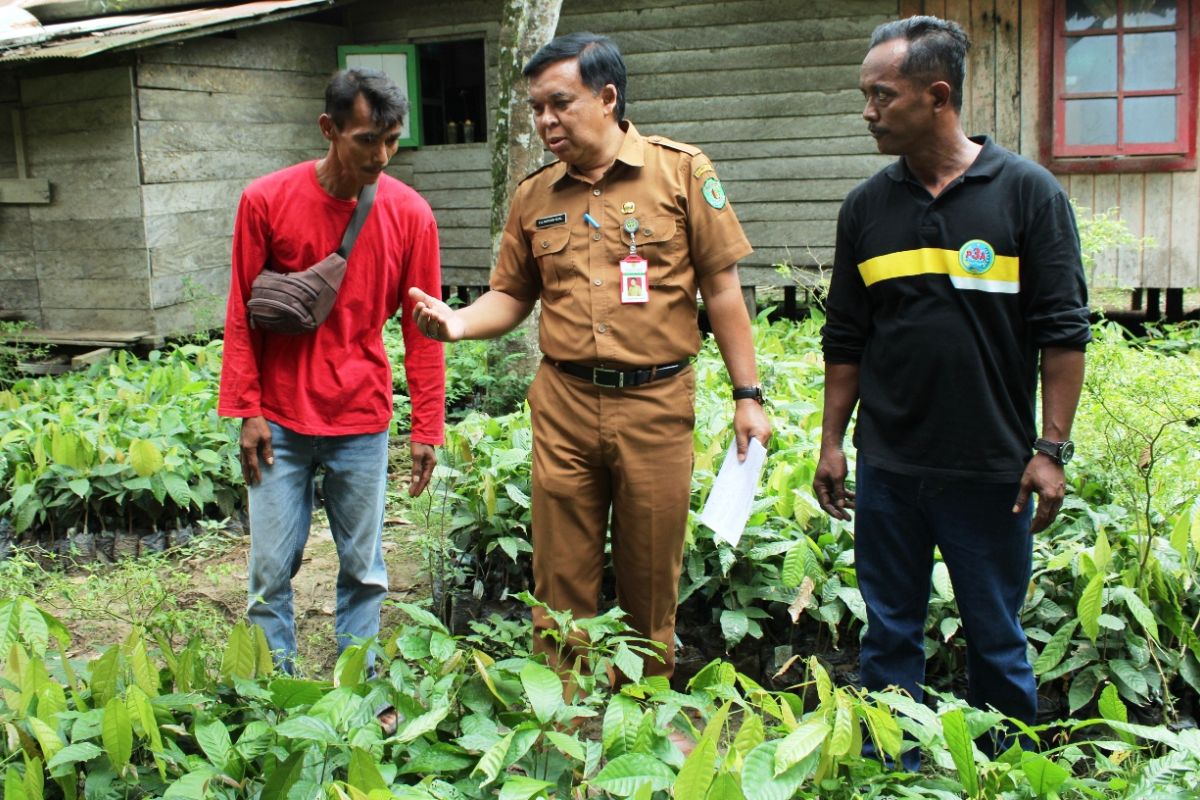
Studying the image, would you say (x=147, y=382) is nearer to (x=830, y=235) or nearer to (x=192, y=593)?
(x=192, y=593)

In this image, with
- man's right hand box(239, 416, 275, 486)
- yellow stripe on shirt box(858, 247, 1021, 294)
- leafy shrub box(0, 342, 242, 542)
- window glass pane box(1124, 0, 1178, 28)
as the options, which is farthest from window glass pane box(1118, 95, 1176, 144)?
man's right hand box(239, 416, 275, 486)

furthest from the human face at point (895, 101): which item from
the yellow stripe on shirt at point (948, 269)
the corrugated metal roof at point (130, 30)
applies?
the corrugated metal roof at point (130, 30)

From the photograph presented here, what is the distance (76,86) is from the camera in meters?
10.0

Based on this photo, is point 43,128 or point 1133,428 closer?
point 1133,428

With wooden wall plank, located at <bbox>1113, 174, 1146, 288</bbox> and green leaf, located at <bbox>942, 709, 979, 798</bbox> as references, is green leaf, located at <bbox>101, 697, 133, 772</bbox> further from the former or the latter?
wooden wall plank, located at <bbox>1113, 174, 1146, 288</bbox>

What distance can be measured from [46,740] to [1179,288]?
1007 centimetres

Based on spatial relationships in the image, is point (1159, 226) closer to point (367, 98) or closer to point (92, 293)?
point (367, 98)

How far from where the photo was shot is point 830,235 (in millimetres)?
10867

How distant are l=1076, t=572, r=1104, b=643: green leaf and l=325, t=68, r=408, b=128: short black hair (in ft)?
8.16

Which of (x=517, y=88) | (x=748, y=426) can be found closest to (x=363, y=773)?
(x=748, y=426)

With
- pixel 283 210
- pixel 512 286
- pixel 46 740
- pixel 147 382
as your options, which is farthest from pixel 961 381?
pixel 147 382

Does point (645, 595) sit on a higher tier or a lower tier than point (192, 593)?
higher

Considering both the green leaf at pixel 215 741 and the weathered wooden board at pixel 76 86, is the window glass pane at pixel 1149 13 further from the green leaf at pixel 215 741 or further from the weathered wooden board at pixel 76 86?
the green leaf at pixel 215 741

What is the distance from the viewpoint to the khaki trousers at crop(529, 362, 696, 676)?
10.9ft
